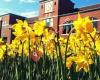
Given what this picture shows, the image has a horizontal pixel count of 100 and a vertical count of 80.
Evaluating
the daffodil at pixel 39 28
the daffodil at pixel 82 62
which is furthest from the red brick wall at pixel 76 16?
the daffodil at pixel 82 62

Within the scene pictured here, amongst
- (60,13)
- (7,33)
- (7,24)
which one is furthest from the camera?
(7,24)

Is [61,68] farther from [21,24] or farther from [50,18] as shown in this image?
[50,18]

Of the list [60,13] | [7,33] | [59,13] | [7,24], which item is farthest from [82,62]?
[7,24]

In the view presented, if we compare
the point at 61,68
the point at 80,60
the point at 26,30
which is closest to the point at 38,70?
the point at 26,30

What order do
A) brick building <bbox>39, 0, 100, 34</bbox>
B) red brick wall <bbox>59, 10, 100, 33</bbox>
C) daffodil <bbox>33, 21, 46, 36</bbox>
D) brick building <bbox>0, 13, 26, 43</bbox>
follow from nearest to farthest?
1. daffodil <bbox>33, 21, 46, 36</bbox>
2. red brick wall <bbox>59, 10, 100, 33</bbox>
3. brick building <bbox>39, 0, 100, 34</bbox>
4. brick building <bbox>0, 13, 26, 43</bbox>

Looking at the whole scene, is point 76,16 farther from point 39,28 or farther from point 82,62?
point 82,62

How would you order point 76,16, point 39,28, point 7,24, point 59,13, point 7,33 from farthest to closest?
point 7,24, point 7,33, point 59,13, point 76,16, point 39,28

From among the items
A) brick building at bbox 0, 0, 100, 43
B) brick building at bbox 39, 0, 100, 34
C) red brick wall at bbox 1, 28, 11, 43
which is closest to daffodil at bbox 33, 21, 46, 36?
brick building at bbox 0, 0, 100, 43

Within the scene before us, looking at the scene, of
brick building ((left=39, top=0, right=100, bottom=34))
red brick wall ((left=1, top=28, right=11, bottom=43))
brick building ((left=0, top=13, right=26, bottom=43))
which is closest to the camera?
brick building ((left=39, top=0, right=100, bottom=34))

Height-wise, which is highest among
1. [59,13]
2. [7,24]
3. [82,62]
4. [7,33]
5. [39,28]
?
[59,13]

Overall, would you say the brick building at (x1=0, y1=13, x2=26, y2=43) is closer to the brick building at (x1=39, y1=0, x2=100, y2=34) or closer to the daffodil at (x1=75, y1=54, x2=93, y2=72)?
the brick building at (x1=39, y1=0, x2=100, y2=34)

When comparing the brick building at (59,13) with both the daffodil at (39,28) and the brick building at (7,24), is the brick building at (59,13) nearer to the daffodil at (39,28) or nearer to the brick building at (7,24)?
the brick building at (7,24)

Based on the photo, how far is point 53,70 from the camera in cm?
236

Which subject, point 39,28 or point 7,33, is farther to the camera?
point 7,33
